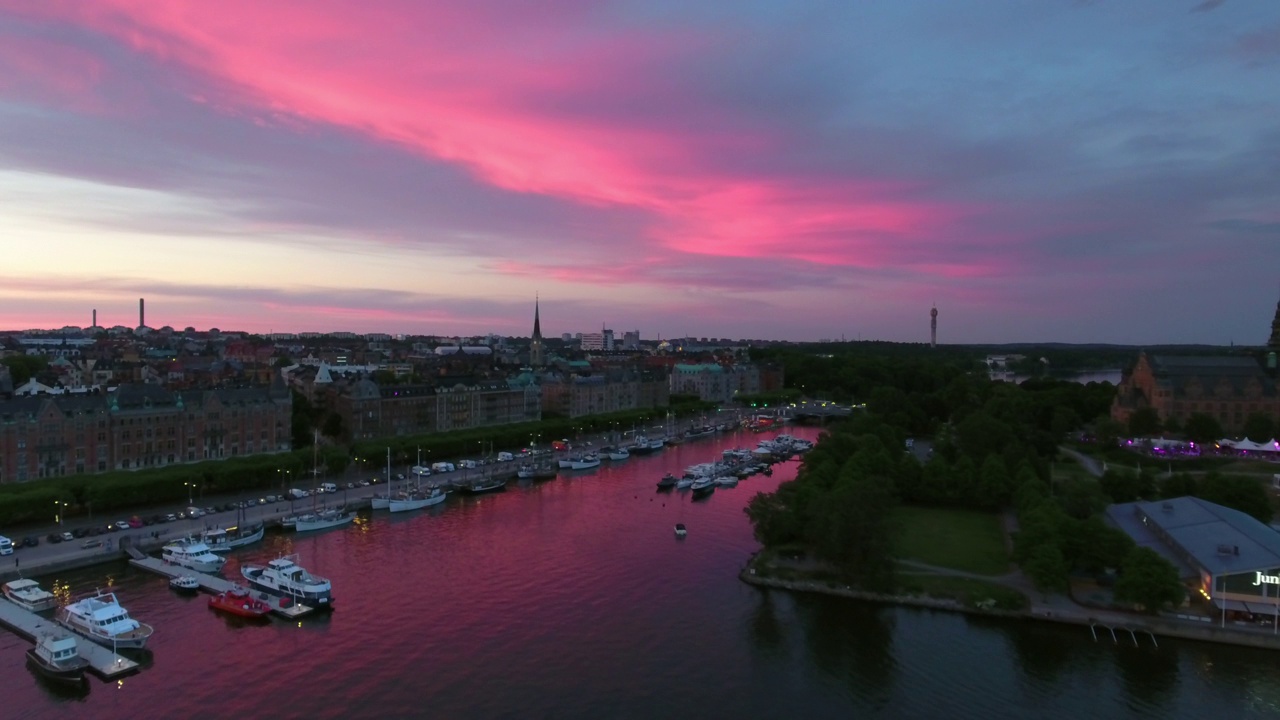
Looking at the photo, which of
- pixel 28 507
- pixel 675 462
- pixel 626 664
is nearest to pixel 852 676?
pixel 626 664

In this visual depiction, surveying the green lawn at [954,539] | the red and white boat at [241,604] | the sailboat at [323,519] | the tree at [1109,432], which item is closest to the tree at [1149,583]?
the green lawn at [954,539]

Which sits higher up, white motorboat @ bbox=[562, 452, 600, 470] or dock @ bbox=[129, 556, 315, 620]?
white motorboat @ bbox=[562, 452, 600, 470]

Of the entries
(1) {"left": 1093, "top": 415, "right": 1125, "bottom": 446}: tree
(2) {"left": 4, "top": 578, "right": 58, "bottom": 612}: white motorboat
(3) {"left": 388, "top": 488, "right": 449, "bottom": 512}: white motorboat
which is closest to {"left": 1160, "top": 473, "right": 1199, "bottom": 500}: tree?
(1) {"left": 1093, "top": 415, "right": 1125, "bottom": 446}: tree

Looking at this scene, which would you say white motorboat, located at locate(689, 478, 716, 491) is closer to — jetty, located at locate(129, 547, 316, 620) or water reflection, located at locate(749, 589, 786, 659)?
water reflection, located at locate(749, 589, 786, 659)

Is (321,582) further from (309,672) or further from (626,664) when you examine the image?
(626,664)

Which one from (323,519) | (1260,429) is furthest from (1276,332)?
(323,519)

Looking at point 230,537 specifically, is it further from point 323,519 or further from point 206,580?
point 206,580
